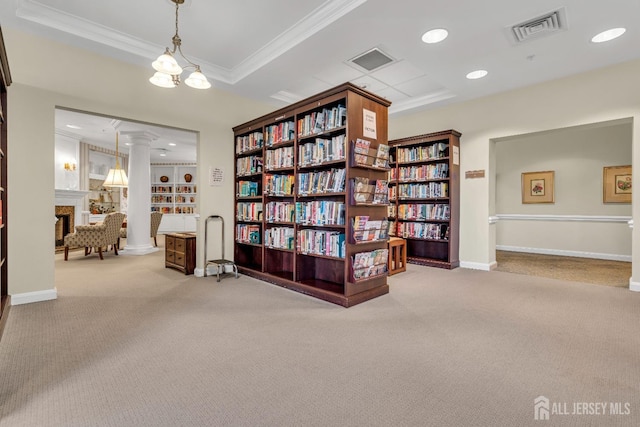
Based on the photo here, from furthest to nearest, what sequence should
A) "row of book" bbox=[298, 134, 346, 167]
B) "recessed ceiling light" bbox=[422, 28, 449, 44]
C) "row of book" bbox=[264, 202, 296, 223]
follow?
"row of book" bbox=[264, 202, 296, 223]
"row of book" bbox=[298, 134, 346, 167]
"recessed ceiling light" bbox=[422, 28, 449, 44]

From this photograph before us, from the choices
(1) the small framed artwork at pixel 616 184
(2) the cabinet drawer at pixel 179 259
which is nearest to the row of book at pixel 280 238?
(2) the cabinet drawer at pixel 179 259

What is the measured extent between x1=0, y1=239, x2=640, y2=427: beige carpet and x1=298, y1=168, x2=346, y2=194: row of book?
1294mm

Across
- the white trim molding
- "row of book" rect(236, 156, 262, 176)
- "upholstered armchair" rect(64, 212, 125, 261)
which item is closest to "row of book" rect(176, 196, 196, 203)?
"upholstered armchair" rect(64, 212, 125, 261)

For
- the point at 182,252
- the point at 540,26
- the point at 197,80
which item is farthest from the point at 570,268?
the point at 182,252

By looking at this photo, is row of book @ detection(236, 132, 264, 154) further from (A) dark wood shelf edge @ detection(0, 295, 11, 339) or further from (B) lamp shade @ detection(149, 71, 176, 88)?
(A) dark wood shelf edge @ detection(0, 295, 11, 339)

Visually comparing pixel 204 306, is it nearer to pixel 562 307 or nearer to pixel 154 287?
pixel 154 287

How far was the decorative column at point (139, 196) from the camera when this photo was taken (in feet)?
23.3

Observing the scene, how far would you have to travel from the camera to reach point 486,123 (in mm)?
5195

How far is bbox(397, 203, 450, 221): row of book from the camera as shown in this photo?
541 cm

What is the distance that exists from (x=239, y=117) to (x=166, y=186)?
8175mm

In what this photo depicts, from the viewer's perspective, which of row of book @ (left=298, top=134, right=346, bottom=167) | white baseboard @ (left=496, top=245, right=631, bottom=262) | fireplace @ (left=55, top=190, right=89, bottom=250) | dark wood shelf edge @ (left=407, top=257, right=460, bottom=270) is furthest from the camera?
fireplace @ (left=55, top=190, right=89, bottom=250)

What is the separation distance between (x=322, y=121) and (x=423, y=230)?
308 centimetres

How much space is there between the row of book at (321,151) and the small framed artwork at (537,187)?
5915 mm

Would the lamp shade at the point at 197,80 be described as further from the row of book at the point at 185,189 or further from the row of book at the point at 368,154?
the row of book at the point at 185,189
